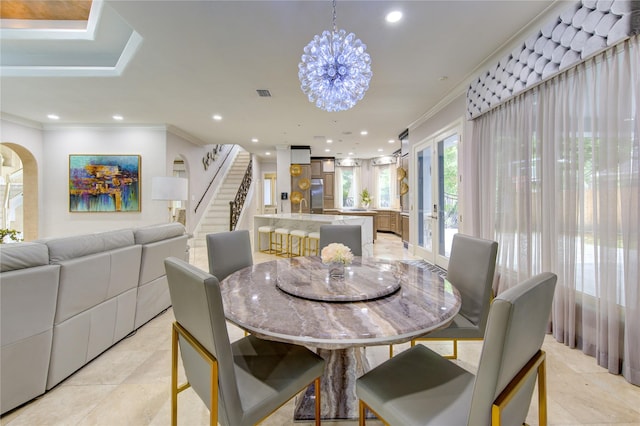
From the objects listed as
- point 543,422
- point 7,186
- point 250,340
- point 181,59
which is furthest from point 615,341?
point 7,186

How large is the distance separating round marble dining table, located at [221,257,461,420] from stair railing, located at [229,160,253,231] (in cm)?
537

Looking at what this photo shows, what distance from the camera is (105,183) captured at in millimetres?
5801

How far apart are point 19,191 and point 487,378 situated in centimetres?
1139

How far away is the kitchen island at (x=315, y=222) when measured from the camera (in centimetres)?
489

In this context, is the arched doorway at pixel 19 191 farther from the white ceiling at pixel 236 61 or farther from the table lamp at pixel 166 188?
the table lamp at pixel 166 188

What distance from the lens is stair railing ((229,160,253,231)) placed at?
702cm

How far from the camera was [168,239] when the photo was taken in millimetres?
2869

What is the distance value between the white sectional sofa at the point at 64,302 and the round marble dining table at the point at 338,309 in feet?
3.82

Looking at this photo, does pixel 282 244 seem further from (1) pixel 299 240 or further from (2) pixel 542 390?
(2) pixel 542 390

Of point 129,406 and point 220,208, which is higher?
point 220,208

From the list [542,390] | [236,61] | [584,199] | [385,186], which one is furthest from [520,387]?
[385,186]

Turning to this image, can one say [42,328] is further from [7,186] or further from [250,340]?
[7,186]

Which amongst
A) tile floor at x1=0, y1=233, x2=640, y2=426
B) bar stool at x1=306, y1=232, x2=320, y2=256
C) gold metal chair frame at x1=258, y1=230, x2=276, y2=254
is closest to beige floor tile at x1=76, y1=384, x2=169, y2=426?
tile floor at x1=0, y1=233, x2=640, y2=426

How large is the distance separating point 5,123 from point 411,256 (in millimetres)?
8630
